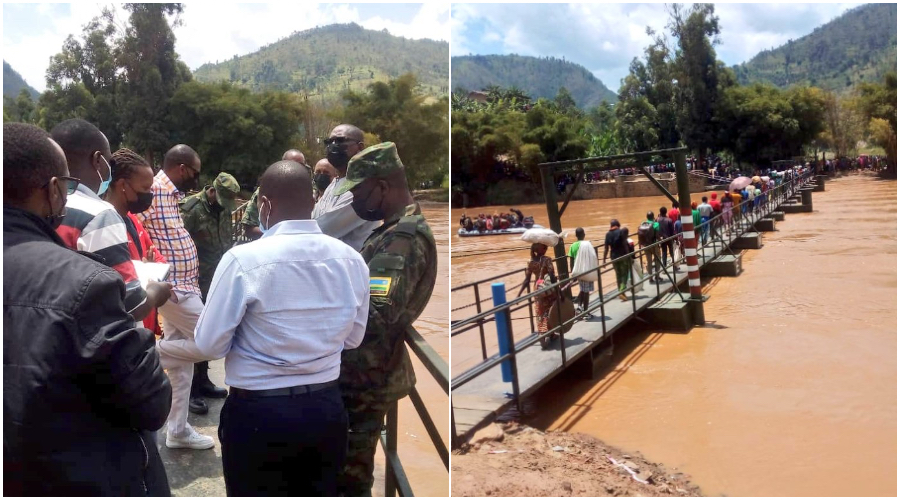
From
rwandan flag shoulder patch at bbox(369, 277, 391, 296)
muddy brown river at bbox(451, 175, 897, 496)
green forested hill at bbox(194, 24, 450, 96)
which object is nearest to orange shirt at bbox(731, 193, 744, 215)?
muddy brown river at bbox(451, 175, 897, 496)

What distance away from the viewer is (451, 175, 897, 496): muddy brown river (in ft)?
17.6

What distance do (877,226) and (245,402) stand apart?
24.9 m

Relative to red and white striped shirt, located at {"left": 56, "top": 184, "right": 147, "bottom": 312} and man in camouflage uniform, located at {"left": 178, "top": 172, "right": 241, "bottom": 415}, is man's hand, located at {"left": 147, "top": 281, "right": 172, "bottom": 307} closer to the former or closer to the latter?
red and white striped shirt, located at {"left": 56, "top": 184, "right": 147, "bottom": 312}

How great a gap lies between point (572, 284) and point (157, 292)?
587cm

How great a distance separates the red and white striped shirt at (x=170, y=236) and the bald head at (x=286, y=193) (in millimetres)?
1392

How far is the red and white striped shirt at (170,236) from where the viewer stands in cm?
313

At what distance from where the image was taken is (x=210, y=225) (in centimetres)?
391

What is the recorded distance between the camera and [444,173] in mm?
29516

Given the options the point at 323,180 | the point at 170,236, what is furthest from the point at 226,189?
the point at 170,236

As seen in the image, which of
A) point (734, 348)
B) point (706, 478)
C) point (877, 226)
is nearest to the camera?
point (706, 478)

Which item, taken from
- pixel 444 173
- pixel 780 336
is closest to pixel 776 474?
pixel 780 336

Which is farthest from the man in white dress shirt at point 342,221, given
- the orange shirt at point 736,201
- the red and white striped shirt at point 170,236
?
the orange shirt at point 736,201

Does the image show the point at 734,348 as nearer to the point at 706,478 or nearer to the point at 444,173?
the point at 706,478

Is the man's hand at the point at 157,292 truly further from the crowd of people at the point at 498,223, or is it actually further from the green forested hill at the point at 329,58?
the green forested hill at the point at 329,58
